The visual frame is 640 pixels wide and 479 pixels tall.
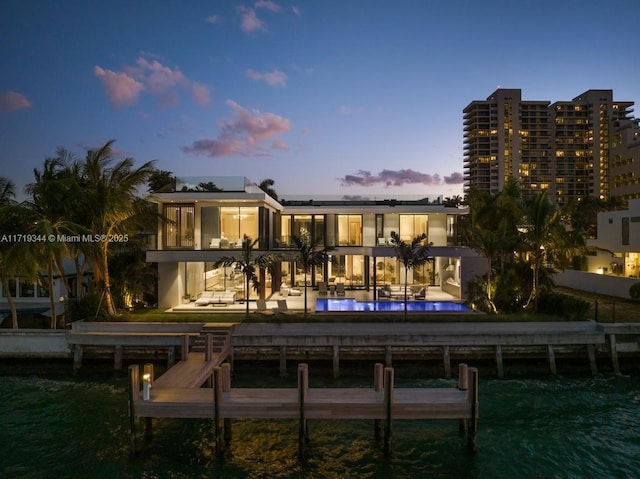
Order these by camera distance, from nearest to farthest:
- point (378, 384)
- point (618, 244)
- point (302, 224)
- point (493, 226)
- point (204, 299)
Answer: point (378, 384), point (204, 299), point (493, 226), point (302, 224), point (618, 244)

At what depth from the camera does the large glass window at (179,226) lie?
21484 millimetres

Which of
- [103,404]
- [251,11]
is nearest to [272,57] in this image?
[251,11]

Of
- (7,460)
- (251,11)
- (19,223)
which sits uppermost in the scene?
(251,11)

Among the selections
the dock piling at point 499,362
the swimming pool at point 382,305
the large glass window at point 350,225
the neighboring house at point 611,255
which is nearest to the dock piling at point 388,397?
the dock piling at point 499,362

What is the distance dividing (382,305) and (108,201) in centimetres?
1407

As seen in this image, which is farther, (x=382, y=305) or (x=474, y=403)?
(x=382, y=305)

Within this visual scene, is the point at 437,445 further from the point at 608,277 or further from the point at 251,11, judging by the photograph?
the point at 251,11

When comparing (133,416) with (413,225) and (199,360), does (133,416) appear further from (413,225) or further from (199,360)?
(413,225)

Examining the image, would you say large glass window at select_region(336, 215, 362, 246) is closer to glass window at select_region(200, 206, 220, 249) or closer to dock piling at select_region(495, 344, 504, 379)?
glass window at select_region(200, 206, 220, 249)

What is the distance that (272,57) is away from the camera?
29.1 metres

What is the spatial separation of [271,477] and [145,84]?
97.6 feet

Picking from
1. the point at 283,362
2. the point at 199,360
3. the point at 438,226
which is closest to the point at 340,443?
the point at 283,362

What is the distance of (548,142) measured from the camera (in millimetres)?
125250

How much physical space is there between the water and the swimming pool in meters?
6.04
